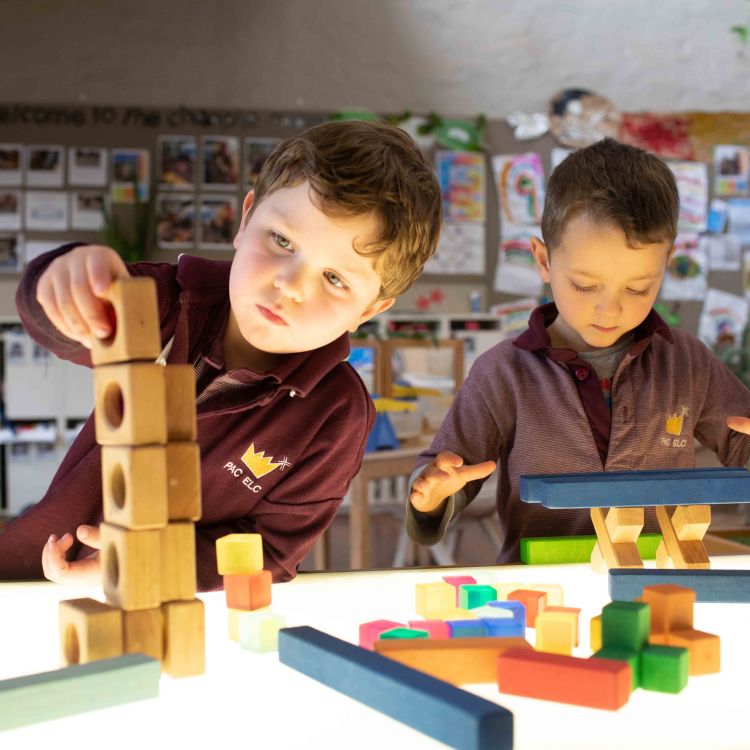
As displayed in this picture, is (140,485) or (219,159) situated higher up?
(219,159)

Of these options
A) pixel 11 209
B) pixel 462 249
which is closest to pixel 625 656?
pixel 462 249

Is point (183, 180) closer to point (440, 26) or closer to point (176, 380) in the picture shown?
point (440, 26)

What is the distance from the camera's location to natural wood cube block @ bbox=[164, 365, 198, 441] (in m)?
0.58

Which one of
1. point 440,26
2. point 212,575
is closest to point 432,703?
point 212,575

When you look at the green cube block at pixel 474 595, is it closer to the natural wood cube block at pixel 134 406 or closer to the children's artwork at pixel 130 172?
the natural wood cube block at pixel 134 406

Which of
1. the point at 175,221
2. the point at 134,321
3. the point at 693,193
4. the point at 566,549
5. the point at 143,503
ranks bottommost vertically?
the point at 566,549

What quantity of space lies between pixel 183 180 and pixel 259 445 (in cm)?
401

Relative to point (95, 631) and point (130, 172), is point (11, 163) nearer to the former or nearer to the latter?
point (130, 172)

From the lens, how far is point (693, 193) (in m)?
5.04

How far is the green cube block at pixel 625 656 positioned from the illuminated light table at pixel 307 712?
11mm

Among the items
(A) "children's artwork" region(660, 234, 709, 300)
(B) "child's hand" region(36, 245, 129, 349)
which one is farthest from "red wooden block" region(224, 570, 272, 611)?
(A) "children's artwork" region(660, 234, 709, 300)

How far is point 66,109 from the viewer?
15.3 ft

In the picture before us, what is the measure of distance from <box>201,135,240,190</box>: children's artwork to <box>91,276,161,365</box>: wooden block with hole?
437 centimetres

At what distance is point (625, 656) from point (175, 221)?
14.6 ft
